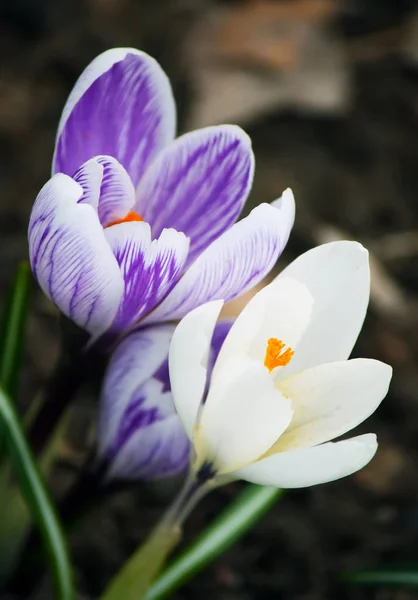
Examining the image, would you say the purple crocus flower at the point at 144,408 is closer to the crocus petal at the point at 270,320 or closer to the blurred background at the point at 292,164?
the crocus petal at the point at 270,320

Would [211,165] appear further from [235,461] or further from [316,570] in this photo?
[316,570]

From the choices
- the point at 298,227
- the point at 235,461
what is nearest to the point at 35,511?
the point at 235,461

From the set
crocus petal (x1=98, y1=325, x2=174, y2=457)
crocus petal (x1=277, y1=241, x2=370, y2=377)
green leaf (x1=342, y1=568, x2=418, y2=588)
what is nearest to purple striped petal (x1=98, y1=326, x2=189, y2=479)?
crocus petal (x1=98, y1=325, x2=174, y2=457)

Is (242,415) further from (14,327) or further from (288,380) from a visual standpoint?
(14,327)

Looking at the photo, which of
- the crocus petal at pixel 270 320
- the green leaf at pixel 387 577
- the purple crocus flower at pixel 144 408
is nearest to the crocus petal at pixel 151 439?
the purple crocus flower at pixel 144 408

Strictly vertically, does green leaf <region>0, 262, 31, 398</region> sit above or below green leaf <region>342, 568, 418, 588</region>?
above

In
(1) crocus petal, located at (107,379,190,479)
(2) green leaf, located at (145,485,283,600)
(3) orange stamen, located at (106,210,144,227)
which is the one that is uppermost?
(3) orange stamen, located at (106,210,144,227)

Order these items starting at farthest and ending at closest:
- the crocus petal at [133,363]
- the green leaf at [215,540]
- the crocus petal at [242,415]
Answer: the green leaf at [215,540], the crocus petal at [133,363], the crocus petal at [242,415]

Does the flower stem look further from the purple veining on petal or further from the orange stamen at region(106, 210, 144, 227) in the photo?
the orange stamen at region(106, 210, 144, 227)
